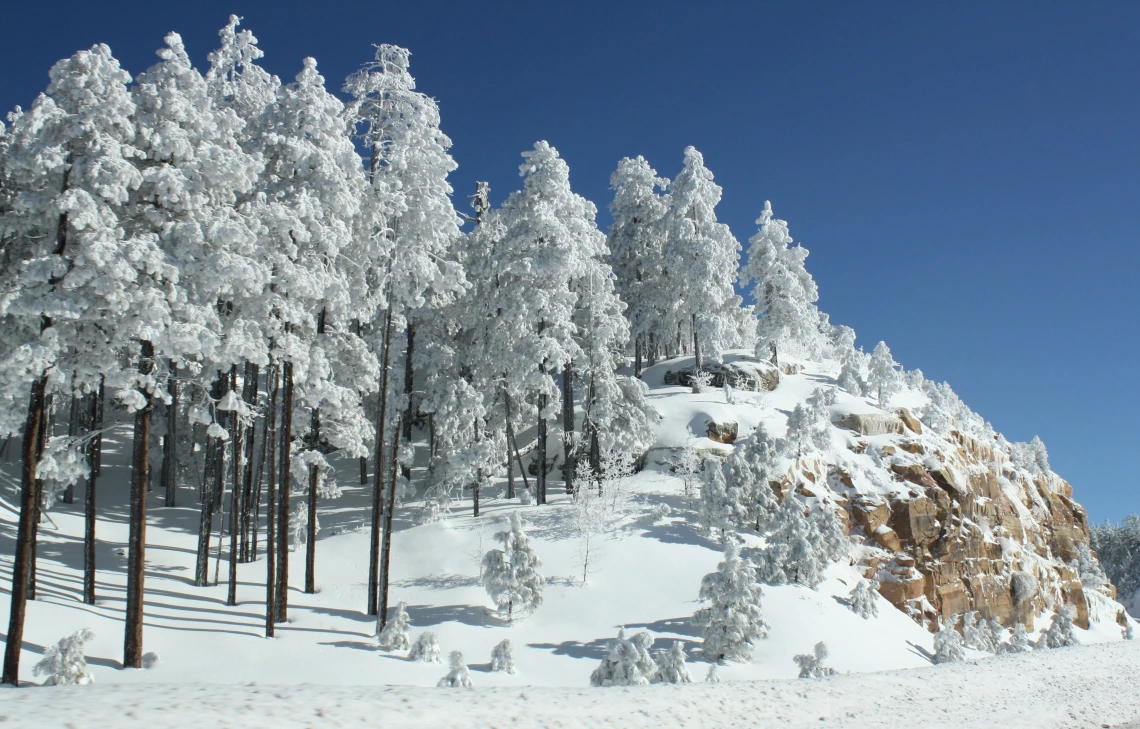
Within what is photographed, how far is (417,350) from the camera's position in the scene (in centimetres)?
3531

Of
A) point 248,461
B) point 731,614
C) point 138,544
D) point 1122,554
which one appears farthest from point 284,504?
point 1122,554

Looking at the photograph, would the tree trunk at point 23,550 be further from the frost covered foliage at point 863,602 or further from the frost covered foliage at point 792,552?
the frost covered foliage at point 863,602

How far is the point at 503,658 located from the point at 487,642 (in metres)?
2.35

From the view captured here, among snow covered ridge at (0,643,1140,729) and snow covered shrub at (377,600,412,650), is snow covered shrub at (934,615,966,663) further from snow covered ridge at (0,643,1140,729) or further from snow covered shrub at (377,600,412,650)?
snow covered shrub at (377,600,412,650)

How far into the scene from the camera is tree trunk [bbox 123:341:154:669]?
16419mm

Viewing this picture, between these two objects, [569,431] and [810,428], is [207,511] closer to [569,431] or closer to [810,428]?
[569,431]

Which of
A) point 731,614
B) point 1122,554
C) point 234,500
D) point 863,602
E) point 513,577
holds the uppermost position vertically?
point 234,500

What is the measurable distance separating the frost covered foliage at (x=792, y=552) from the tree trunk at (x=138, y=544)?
67.1ft

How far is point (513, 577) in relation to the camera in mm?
22547

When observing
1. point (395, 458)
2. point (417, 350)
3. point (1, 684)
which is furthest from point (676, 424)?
point (1, 684)

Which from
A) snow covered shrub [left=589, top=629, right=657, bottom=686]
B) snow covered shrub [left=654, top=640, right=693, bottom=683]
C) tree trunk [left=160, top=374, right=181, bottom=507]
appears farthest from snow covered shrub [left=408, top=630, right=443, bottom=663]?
tree trunk [left=160, top=374, right=181, bottom=507]

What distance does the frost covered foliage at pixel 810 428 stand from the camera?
36.7m

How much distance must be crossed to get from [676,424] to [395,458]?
18.9 meters

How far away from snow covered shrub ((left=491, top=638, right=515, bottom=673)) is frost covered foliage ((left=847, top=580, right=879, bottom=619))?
51.4ft
